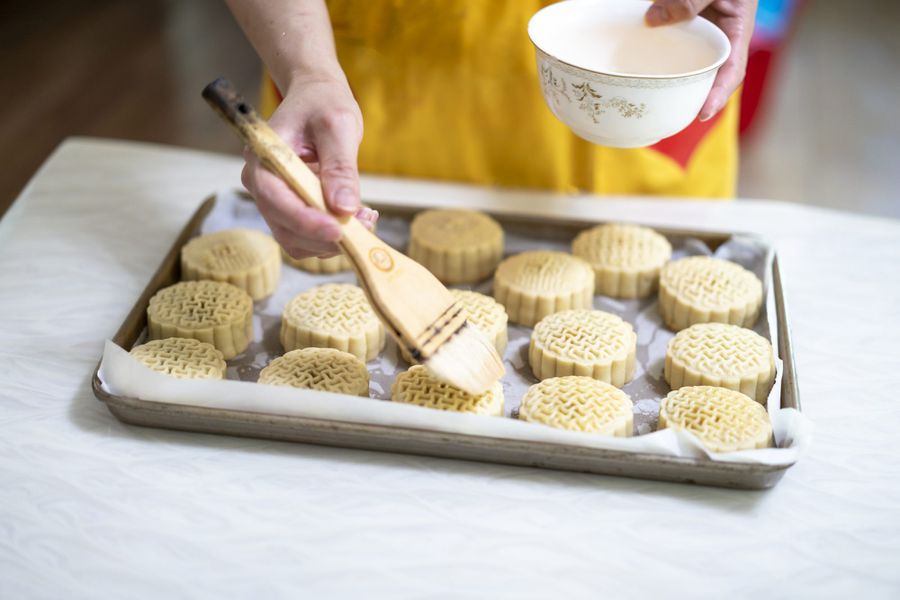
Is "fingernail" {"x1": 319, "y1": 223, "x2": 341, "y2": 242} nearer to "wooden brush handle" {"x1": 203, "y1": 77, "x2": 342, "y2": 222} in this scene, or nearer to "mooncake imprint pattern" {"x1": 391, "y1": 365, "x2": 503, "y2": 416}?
"wooden brush handle" {"x1": 203, "y1": 77, "x2": 342, "y2": 222}

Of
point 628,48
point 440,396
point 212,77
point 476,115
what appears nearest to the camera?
point 440,396

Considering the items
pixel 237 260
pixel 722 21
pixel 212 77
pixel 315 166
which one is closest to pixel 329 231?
pixel 315 166

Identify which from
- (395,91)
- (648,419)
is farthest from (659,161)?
(648,419)

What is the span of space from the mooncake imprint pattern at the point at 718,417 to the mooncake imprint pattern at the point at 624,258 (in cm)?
30

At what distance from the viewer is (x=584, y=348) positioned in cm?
122

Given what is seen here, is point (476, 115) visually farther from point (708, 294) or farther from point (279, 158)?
point (279, 158)

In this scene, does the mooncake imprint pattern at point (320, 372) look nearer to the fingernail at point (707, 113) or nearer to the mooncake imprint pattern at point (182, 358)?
the mooncake imprint pattern at point (182, 358)

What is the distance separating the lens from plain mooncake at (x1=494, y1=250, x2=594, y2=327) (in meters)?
1.34

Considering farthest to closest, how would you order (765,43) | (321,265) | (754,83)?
(754,83)
(765,43)
(321,265)

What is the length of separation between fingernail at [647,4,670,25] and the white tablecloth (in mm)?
494

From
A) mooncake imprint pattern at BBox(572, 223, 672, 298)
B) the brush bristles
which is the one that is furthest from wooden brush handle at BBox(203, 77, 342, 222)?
mooncake imprint pattern at BBox(572, 223, 672, 298)

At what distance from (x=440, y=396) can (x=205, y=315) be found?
366mm

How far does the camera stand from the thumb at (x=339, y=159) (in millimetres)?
1015

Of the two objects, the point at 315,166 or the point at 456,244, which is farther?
the point at 456,244
